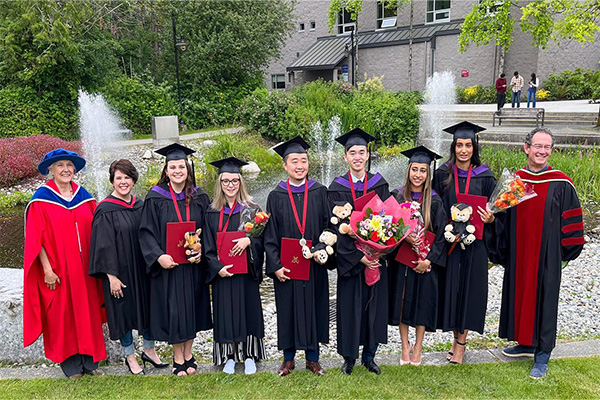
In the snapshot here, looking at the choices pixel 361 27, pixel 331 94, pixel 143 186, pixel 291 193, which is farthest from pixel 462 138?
pixel 361 27

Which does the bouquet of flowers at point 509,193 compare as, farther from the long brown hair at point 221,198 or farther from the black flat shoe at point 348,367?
the long brown hair at point 221,198

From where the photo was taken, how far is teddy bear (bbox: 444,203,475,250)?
3680mm

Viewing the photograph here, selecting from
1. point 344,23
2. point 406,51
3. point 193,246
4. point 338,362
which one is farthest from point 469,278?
point 344,23

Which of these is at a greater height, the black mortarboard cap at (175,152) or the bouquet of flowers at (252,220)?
the black mortarboard cap at (175,152)

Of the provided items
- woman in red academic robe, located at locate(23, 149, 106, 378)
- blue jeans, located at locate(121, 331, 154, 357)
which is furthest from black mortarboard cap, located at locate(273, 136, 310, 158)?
blue jeans, located at locate(121, 331, 154, 357)

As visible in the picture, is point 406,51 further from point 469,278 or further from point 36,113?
point 469,278

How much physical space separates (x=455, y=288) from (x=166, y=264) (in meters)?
2.37

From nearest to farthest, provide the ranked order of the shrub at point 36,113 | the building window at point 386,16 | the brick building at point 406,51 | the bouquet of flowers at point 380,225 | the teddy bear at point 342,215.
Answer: the bouquet of flowers at point 380,225, the teddy bear at point 342,215, the shrub at point 36,113, the brick building at point 406,51, the building window at point 386,16

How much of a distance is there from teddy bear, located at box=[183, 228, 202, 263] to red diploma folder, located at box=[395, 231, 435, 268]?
1.62 meters

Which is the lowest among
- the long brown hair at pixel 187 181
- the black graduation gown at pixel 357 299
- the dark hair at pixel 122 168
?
the black graduation gown at pixel 357 299

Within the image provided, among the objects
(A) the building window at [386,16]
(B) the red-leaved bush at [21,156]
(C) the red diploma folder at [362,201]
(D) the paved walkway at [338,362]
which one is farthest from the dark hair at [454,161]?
(A) the building window at [386,16]

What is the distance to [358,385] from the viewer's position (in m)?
3.67

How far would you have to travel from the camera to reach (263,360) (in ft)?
13.9

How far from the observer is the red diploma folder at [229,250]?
3.73m
